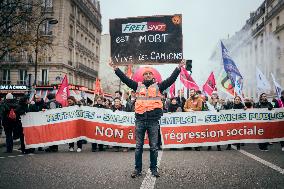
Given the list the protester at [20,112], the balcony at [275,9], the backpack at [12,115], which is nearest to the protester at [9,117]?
the backpack at [12,115]

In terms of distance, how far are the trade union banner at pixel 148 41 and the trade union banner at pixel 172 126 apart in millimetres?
1705

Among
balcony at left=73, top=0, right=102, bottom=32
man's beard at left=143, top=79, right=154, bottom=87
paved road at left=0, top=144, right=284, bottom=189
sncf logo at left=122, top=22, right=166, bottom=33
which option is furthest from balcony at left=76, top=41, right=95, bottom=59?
man's beard at left=143, top=79, right=154, bottom=87

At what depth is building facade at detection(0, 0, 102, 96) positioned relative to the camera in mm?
45000

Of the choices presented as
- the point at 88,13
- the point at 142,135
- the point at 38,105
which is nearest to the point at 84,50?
the point at 88,13

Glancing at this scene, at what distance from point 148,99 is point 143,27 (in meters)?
5.96

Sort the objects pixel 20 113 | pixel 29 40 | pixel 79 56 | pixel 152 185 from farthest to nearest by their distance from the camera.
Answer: pixel 79 56, pixel 29 40, pixel 20 113, pixel 152 185

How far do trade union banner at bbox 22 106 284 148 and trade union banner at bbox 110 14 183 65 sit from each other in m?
1.70

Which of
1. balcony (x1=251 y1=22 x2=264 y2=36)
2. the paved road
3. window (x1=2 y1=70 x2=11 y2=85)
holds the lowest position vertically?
the paved road

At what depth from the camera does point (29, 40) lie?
20125mm

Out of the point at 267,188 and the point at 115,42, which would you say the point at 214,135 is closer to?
the point at 115,42

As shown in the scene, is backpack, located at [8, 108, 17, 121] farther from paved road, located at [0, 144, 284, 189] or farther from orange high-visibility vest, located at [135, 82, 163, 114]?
orange high-visibility vest, located at [135, 82, 163, 114]

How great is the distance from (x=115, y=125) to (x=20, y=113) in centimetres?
282

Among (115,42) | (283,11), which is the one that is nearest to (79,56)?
(283,11)

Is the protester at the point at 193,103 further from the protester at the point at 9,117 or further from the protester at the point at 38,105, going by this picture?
the protester at the point at 9,117
